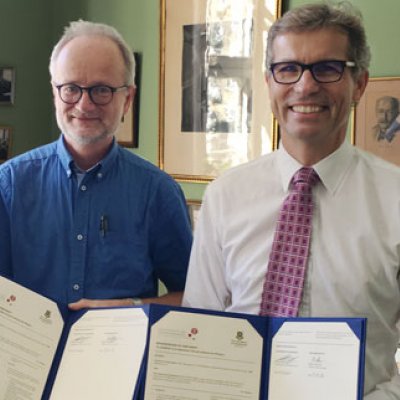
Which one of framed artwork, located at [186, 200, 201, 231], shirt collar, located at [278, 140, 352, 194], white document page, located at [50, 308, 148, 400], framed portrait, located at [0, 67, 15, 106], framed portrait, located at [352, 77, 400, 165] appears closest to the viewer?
white document page, located at [50, 308, 148, 400]

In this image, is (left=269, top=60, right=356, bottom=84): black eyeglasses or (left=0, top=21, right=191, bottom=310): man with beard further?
(left=0, top=21, right=191, bottom=310): man with beard

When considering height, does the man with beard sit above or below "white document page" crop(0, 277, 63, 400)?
above

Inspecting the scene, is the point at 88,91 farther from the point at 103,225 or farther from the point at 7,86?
the point at 7,86

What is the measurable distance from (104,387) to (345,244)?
0.56m

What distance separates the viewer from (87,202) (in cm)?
161

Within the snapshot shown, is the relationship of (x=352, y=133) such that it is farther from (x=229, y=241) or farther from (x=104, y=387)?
(x=104, y=387)

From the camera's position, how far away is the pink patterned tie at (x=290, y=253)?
1.31 metres

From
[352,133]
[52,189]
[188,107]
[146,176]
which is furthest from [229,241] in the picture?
[188,107]

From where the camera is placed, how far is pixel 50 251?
1.58 m

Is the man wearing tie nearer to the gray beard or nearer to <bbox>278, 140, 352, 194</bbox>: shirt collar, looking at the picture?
<bbox>278, 140, 352, 194</bbox>: shirt collar

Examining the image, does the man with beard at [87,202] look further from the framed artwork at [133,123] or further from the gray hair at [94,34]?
the framed artwork at [133,123]

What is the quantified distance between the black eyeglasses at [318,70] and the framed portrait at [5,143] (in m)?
1.91

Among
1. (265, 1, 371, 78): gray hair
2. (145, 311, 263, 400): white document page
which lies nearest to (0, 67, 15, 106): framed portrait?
(265, 1, 371, 78): gray hair

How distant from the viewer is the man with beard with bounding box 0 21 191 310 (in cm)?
157
